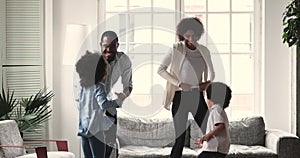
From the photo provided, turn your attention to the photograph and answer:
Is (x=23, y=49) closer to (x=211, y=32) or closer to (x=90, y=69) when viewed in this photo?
(x=211, y=32)

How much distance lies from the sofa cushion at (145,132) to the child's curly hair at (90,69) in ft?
7.29

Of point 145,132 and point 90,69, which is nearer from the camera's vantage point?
point 90,69

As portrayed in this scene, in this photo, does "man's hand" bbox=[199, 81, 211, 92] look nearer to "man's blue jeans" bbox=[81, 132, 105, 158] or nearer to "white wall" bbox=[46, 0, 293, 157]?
"man's blue jeans" bbox=[81, 132, 105, 158]

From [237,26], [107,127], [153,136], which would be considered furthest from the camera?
[237,26]

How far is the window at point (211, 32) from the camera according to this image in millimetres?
6844

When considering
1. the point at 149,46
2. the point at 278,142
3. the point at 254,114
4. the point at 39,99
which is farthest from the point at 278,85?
the point at 39,99

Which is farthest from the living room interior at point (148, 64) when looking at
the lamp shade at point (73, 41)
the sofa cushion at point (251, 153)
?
the sofa cushion at point (251, 153)

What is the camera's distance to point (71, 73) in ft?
22.4

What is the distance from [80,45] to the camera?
6508mm

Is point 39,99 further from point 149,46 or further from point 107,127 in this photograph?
point 107,127

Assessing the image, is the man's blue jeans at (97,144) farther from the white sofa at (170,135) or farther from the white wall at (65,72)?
the white wall at (65,72)

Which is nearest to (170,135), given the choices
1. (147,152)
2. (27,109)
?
(147,152)

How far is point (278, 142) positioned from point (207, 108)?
133 centimetres

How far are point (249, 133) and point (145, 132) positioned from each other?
3.60 feet
